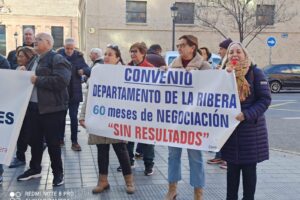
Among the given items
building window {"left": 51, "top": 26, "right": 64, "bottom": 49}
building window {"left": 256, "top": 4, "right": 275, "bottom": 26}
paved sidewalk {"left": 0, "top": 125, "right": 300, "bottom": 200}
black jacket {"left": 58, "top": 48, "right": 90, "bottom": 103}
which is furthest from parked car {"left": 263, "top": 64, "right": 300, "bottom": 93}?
building window {"left": 51, "top": 26, "right": 64, "bottom": 49}

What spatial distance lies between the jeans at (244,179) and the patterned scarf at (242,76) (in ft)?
2.19

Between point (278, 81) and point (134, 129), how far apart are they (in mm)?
17684

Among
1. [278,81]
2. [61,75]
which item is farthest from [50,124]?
[278,81]

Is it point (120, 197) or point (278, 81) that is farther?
point (278, 81)

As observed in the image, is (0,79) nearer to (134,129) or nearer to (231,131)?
(134,129)

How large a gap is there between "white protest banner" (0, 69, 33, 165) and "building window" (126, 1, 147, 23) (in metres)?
25.0

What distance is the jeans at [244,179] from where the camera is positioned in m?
3.98

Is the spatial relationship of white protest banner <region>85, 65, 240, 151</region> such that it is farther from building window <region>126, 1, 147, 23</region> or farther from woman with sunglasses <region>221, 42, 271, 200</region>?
building window <region>126, 1, 147, 23</region>

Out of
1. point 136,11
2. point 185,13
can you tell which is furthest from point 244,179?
point 185,13

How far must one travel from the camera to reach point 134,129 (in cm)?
464

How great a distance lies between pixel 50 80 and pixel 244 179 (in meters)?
2.49

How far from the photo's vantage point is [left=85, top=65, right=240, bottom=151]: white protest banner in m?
4.15

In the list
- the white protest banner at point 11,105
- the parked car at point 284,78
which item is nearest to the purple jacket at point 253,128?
the white protest banner at point 11,105

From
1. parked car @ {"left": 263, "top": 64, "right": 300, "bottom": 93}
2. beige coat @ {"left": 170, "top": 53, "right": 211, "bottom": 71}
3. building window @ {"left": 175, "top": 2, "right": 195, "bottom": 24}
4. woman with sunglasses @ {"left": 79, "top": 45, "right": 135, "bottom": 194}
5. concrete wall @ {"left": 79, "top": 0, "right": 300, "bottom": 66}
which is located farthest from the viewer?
building window @ {"left": 175, "top": 2, "right": 195, "bottom": 24}
